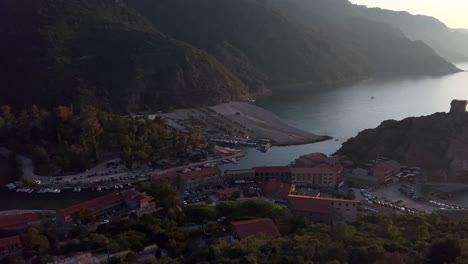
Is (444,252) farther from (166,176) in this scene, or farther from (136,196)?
(166,176)

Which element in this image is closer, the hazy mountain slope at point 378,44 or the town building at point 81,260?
the town building at point 81,260

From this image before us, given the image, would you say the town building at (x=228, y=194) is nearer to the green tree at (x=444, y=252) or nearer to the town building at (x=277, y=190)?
the town building at (x=277, y=190)

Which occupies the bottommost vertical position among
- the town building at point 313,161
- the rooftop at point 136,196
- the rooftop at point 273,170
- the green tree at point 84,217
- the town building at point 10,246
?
the town building at point 10,246

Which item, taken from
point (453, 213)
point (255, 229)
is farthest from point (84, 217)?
point (453, 213)

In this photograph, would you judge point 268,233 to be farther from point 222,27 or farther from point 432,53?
point 432,53

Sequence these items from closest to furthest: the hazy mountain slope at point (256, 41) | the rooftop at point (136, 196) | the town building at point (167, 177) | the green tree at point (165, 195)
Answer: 1. the green tree at point (165, 195)
2. the rooftop at point (136, 196)
3. the town building at point (167, 177)
4. the hazy mountain slope at point (256, 41)

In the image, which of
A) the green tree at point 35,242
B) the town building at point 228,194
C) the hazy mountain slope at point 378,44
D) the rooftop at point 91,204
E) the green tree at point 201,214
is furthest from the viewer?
the hazy mountain slope at point 378,44

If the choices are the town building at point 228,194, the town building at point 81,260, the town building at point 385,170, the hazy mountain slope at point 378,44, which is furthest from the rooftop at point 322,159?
the hazy mountain slope at point 378,44
